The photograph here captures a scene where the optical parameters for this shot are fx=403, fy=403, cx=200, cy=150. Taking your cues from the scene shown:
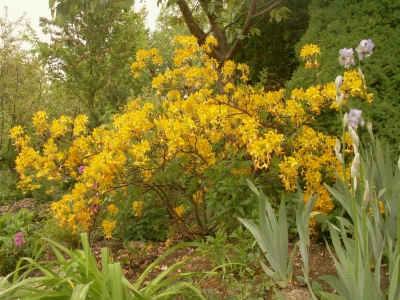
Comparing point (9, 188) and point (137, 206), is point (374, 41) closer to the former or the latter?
point (137, 206)

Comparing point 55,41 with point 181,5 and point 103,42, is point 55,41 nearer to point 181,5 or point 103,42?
point 103,42

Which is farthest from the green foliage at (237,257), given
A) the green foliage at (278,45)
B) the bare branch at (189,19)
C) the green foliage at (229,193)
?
the green foliage at (278,45)

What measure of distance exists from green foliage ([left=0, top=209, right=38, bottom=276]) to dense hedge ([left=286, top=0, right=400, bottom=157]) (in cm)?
277

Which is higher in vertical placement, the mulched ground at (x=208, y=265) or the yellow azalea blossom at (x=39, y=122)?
the yellow azalea blossom at (x=39, y=122)

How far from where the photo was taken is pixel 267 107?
2.98 meters

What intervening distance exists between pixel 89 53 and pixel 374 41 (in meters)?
12.5

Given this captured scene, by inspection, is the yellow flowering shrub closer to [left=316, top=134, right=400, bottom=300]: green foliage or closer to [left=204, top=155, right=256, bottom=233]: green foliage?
[left=204, top=155, right=256, bottom=233]: green foliage

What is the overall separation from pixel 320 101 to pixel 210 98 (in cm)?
80

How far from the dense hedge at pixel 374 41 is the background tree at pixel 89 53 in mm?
10517

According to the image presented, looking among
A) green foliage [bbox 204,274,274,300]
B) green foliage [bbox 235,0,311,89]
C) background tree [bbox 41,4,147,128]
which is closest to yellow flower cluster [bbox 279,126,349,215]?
green foliage [bbox 204,274,274,300]

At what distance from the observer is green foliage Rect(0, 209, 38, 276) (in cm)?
358

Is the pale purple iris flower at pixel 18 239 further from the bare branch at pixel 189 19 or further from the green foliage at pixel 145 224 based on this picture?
the bare branch at pixel 189 19

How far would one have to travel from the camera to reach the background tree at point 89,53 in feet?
45.3

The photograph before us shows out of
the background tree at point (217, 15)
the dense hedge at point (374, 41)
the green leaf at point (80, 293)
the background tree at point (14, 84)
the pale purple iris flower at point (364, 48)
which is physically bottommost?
the green leaf at point (80, 293)
